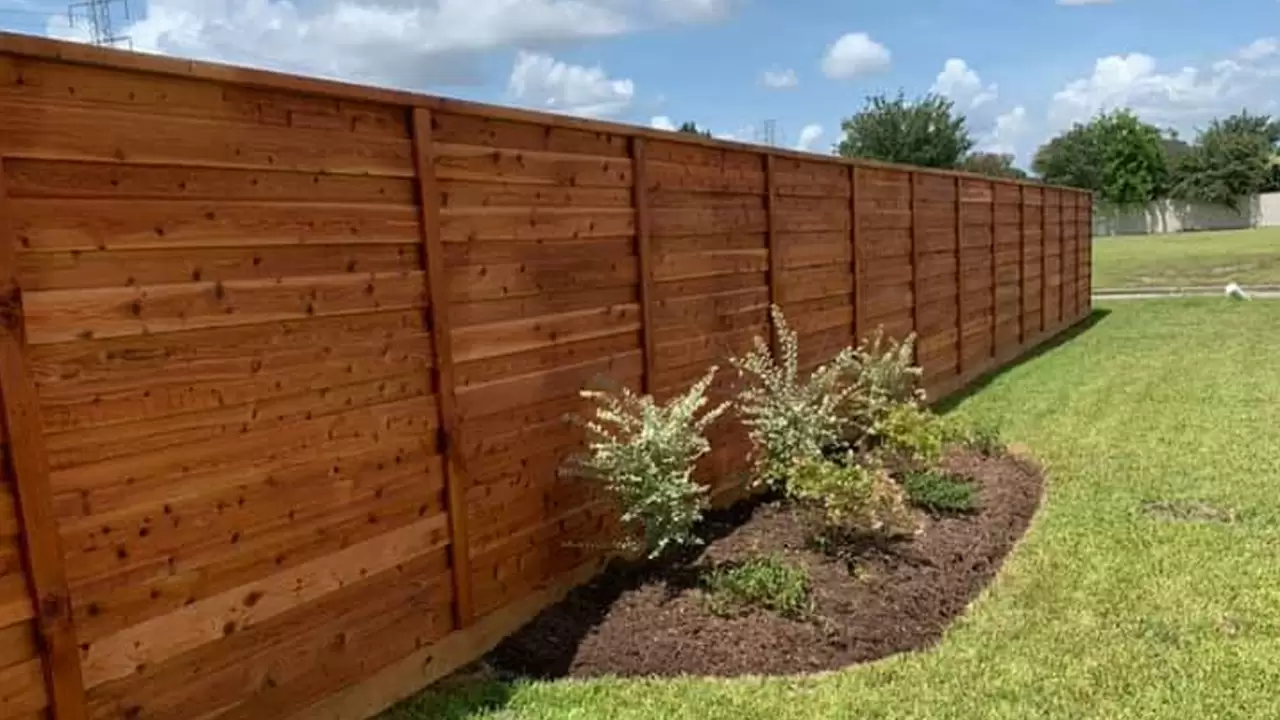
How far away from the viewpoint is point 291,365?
2.98m

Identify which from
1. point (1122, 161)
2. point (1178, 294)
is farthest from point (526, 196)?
point (1122, 161)

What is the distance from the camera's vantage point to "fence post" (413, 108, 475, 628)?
3.41 meters

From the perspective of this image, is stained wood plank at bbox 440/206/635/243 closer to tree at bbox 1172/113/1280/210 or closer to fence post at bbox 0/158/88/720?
fence post at bbox 0/158/88/720

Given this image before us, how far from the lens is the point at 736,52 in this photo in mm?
22719

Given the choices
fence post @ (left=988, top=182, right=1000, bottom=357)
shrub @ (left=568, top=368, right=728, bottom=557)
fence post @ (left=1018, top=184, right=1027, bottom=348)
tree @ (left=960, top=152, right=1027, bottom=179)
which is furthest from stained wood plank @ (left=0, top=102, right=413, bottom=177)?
tree @ (left=960, top=152, right=1027, bottom=179)

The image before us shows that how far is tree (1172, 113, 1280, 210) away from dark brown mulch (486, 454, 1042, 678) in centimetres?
5898

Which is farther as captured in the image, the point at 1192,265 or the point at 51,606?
the point at 1192,265

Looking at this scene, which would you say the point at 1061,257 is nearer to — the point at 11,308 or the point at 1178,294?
the point at 1178,294

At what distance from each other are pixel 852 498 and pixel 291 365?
104 inches

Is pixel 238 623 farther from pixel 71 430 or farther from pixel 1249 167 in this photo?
pixel 1249 167

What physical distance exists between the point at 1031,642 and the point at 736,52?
2060 cm

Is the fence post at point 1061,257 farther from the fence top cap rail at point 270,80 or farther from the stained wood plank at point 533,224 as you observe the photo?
the stained wood plank at point 533,224

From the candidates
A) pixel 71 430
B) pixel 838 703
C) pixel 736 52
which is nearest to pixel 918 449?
pixel 838 703

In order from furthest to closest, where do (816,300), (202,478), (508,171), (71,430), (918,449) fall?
(816,300), (918,449), (508,171), (202,478), (71,430)
